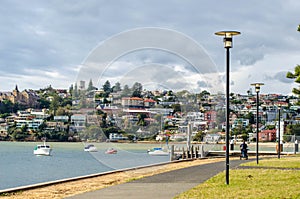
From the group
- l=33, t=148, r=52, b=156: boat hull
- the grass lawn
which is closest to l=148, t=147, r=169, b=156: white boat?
l=33, t=148, r=52, b=156: boat hull

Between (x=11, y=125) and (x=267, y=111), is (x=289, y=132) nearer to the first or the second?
(x=267, y=111)

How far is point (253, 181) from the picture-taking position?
51.7 feet

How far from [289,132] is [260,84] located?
160ft

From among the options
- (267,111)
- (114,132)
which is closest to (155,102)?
(114,132)

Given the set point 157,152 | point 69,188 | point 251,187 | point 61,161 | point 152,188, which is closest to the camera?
point 251,187

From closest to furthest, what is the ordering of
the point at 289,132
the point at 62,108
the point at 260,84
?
the point at 260,84, the point at 289,132, the point at 62,108

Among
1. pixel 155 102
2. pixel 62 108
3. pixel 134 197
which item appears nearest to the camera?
pixel 134 197

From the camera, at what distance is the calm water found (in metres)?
42.4

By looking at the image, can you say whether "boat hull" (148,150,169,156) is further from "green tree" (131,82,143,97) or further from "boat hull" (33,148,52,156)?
"green tree" (131,82,143,97)

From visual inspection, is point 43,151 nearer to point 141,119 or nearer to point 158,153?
point 158,153

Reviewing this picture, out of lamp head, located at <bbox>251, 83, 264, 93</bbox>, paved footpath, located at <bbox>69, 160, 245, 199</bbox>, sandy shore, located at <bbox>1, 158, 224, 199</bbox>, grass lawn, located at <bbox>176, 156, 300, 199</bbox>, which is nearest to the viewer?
grass lawn, located at <bbox>176, 156, 300, 199</bbox>

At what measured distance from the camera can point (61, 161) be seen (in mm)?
66125

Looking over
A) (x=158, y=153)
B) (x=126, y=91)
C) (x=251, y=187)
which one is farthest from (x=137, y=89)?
(x=158, y=153)

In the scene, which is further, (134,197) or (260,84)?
(260,84)
